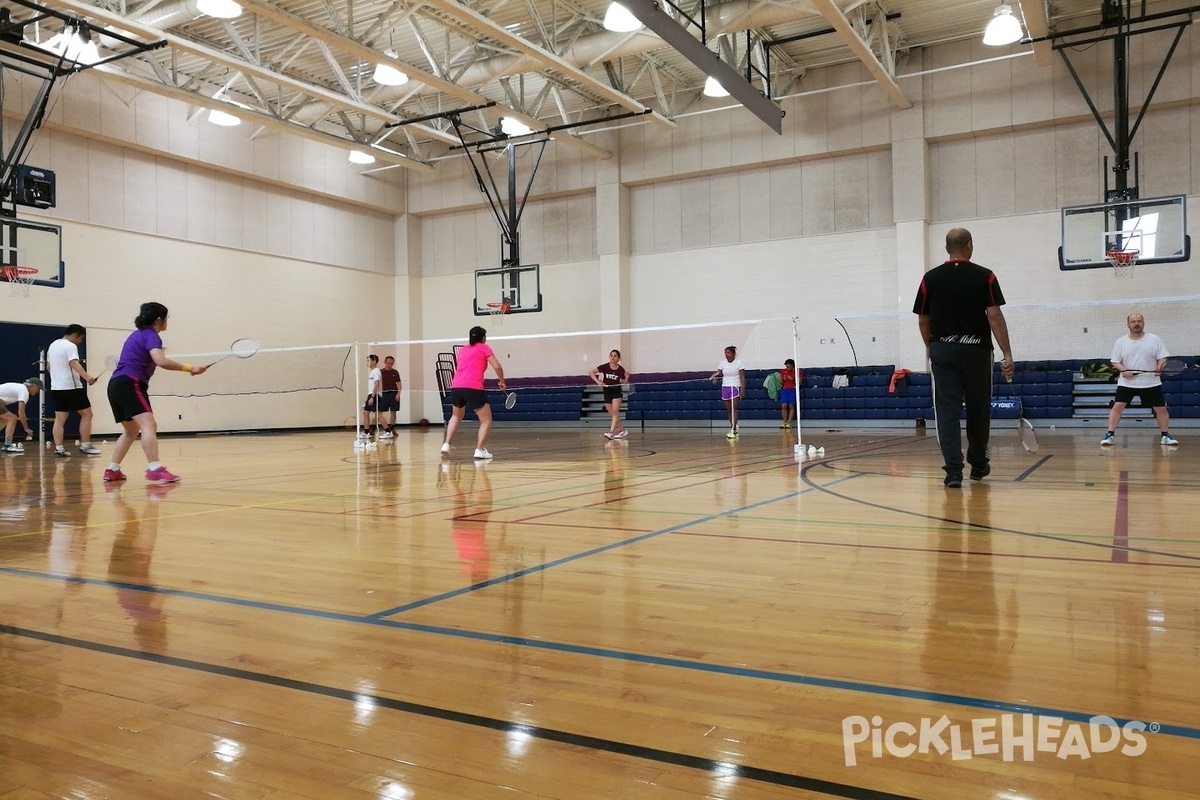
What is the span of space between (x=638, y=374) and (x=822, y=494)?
16646 mm

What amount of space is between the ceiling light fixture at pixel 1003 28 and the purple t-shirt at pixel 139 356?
13650mm

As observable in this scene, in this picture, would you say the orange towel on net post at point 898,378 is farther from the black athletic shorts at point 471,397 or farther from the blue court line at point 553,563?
the blue court line at point 553,563

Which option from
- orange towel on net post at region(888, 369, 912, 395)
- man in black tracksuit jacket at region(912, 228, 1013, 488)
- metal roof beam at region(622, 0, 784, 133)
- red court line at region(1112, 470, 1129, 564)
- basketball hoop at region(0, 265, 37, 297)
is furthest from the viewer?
orange towel on net post at region(888, 369, 912, 395)

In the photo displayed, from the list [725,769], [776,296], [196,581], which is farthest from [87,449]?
[776,296]

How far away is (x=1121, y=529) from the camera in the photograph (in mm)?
4719

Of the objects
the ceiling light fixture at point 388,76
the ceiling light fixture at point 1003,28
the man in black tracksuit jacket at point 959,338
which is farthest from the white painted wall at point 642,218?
the man in black tracksuit jacket at point 959,338

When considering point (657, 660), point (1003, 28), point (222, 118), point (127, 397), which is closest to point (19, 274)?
point (222, 118)

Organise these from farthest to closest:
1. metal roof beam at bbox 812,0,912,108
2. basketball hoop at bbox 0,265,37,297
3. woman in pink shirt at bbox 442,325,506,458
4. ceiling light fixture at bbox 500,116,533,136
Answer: ceiling light fixture at bbox 500,116,533,136
basketball hoop at bbox 0,265,37,297
metal roof beam at bbox 812,0,912,108
woman in pink shirt at bbox 442,325,506,458

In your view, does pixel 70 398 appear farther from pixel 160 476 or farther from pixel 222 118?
pixel 222 118

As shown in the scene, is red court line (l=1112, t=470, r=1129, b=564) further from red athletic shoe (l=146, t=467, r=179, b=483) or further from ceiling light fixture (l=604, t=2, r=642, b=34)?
ceiling light fixture (l=604, t=2, r=642, b=34)

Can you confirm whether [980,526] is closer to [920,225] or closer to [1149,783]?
[1149,783]

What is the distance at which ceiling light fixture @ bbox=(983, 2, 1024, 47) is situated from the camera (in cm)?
1438

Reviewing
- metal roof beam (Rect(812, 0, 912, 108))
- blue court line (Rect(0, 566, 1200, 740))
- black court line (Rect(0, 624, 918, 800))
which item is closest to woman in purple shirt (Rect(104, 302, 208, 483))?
blue court line (Rect(0, 566, 1200, 740))

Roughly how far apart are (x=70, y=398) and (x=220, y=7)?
20.9ft
